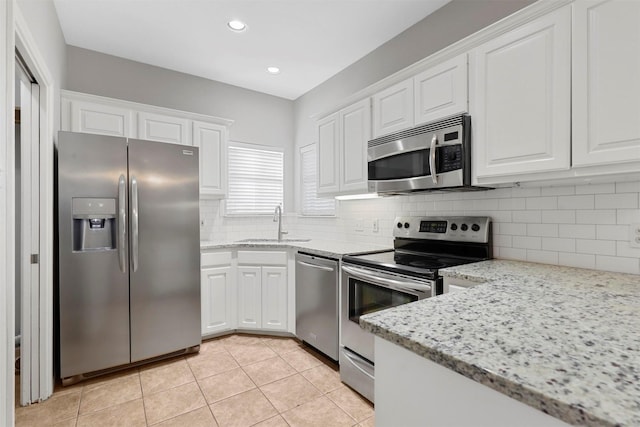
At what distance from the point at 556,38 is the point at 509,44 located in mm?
223

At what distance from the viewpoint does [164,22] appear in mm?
2559

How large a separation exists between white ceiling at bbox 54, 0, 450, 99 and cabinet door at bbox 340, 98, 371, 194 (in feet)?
2.14

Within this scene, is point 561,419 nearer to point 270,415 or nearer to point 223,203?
point 270,415

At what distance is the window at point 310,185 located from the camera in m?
3.78

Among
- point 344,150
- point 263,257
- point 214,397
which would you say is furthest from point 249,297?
point 344,150

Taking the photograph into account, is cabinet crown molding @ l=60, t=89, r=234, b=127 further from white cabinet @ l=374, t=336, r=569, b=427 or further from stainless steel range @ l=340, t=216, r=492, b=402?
white cabinet @ l=374, t=336, r=569, b=427

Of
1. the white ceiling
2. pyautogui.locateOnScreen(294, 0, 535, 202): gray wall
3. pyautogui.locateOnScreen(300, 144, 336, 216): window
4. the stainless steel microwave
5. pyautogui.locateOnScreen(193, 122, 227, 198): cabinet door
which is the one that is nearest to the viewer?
the stainless steel microwave

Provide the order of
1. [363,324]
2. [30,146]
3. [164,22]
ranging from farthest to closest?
1. [164,22]
2. [30,146]
3. [363,324]

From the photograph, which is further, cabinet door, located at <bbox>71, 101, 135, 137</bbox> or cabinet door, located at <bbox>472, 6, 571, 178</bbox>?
cabinet door, located at <bbox>71, 101, 135, 137</bbox>

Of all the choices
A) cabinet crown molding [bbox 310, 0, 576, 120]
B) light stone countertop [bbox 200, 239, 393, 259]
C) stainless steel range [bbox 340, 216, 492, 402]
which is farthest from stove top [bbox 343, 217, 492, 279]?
cabinet crown molding [bbox 310, 0, 576, 120]

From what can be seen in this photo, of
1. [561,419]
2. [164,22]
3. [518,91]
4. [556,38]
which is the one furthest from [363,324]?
[164,22]

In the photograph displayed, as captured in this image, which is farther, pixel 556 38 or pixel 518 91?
pixel 518 91

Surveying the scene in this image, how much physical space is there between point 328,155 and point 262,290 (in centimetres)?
143

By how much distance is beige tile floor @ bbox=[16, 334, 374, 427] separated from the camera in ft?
6.19
